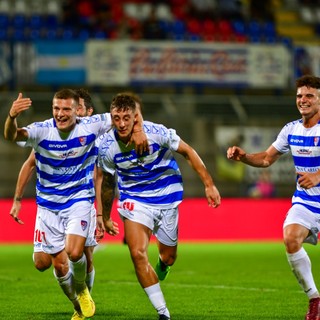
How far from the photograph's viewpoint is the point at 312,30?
28.0m

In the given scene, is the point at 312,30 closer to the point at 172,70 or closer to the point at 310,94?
the point at 172,70

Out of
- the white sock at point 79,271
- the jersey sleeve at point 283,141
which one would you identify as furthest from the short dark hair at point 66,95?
the jersey sleeve at point 283,141

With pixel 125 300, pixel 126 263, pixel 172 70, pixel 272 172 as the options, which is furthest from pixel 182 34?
pixel 125 300

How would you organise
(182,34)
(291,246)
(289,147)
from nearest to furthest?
1. (291,246)
2. (289,147)
3. (182,34)

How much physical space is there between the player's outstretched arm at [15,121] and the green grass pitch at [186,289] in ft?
5.82

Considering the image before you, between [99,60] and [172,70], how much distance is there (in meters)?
Answer: 1.86

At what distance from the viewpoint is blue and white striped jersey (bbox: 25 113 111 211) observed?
332 inches

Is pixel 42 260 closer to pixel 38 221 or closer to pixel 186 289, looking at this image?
pixel 38 221

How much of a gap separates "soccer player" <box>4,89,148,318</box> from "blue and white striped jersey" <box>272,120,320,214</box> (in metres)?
1.38

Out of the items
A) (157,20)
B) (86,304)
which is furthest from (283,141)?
(157,20)

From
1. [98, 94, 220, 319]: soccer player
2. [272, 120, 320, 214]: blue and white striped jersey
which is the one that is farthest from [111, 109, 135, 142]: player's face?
[272, 120, 320, 214]: blue and white striped jersey

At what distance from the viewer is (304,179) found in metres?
7.96

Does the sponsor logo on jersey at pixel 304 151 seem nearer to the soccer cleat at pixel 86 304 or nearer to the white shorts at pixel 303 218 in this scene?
the white shorts at pixel 303 218

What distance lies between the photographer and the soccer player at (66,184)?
8352 mm
